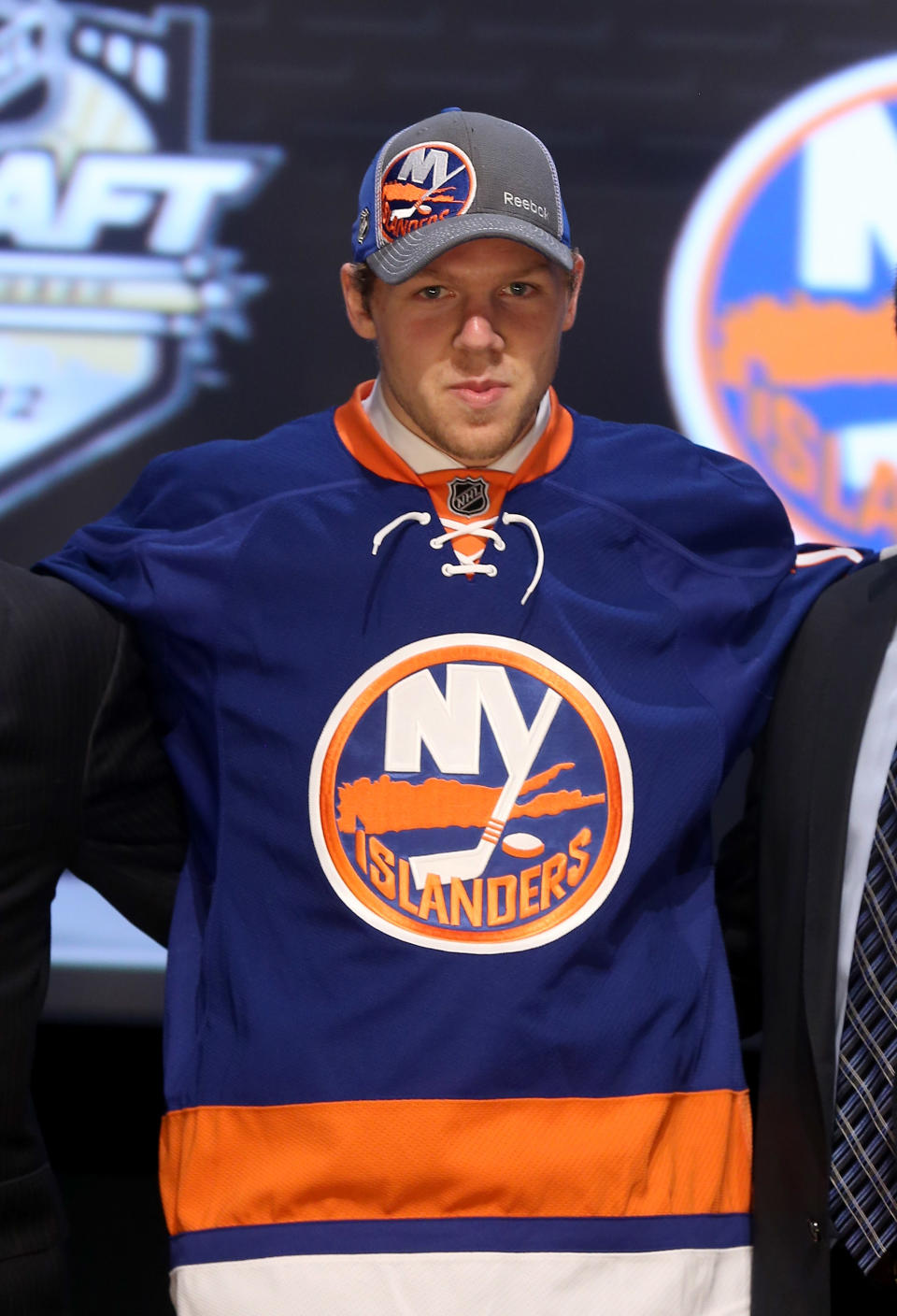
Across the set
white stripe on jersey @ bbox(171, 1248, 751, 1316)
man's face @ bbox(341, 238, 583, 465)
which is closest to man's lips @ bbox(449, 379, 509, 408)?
man's face @ bbox(341, 238, 583, 465)

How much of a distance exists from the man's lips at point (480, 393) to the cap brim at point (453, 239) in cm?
12

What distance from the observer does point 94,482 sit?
2396 mm

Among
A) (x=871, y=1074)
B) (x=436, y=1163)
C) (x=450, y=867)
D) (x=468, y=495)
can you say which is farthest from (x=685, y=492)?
(x=436, y=1163)

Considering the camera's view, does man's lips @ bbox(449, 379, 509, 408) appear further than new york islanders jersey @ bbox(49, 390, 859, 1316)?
Yes

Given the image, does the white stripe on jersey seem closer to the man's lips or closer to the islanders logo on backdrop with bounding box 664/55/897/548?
the man's lips

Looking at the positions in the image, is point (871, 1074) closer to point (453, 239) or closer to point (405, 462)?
point (405, 462)

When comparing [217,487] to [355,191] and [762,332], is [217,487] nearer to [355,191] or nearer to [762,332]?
[355,191]

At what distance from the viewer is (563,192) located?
2.34m

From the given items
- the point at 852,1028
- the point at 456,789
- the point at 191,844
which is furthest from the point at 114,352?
the point at 852,1028

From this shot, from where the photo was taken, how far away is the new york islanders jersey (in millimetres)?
1436

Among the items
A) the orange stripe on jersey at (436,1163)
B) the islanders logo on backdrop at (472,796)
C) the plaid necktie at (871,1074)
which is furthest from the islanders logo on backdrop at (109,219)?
the plaid necktie at (871,1074)

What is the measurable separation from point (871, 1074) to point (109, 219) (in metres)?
1.70

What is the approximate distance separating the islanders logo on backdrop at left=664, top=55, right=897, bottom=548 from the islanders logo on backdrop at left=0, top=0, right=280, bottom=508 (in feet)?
2.26

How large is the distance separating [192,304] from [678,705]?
1197mm
